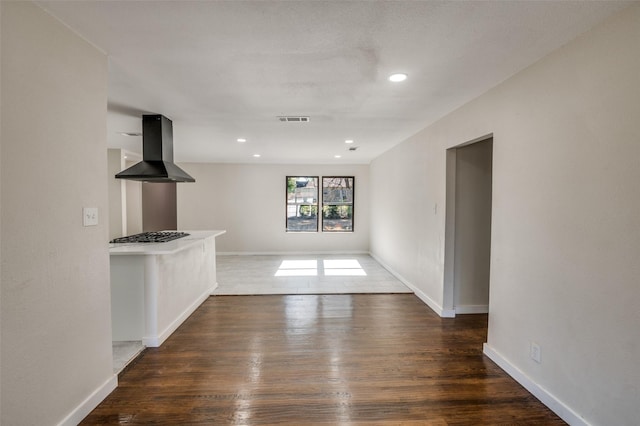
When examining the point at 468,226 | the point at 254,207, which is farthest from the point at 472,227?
the point at 254,207

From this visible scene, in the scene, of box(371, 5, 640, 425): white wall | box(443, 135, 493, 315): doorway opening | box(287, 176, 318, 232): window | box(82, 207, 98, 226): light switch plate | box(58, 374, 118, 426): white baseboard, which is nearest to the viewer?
box(371, 5, 640, 425): white wall

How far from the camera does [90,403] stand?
2.04m

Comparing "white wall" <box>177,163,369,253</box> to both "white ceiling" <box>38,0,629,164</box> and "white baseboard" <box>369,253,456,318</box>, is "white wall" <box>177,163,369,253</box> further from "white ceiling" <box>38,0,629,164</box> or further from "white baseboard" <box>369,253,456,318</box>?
"white ceiling" <box>38,0,629,164</box>

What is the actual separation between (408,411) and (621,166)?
188 centimetres

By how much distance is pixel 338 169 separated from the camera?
8148 millimetres

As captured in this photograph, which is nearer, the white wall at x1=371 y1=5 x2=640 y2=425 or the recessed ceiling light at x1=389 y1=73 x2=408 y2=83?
the white wall at x1=371 y1=5 x2=640 y2=425

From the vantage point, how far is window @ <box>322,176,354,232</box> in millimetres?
8188

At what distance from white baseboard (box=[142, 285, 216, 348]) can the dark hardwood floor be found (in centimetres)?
7

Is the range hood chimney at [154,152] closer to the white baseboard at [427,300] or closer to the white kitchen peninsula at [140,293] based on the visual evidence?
the white kitchen peninsula at [140,293]

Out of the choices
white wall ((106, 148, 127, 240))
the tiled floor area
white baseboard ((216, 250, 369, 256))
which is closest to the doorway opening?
the tiled floor area

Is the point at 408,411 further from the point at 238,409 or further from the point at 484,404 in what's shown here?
the point at 238,409

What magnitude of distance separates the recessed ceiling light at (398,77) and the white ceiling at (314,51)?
3.3 inches

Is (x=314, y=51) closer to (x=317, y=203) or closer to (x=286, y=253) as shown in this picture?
(x=317, y=203)

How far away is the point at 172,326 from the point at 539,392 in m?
3.30
